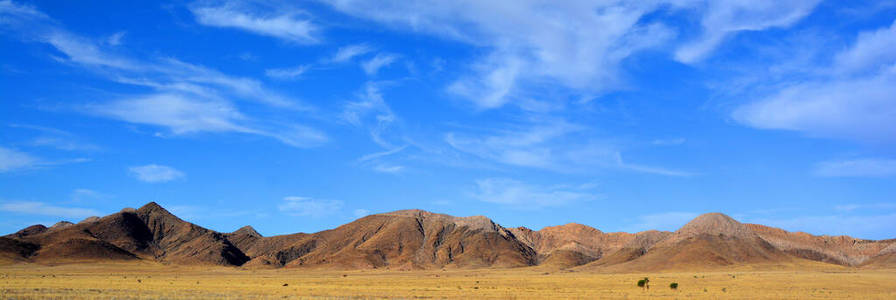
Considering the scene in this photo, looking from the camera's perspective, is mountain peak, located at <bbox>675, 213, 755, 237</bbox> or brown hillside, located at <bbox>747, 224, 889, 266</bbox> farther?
mountain peak, located at <bbox>675, 213, 755, 237</bbox>

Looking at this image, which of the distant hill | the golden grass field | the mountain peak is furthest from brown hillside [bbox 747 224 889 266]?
the golden grass field

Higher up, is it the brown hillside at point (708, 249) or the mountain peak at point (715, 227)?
the mountain peak at point (715, 227)

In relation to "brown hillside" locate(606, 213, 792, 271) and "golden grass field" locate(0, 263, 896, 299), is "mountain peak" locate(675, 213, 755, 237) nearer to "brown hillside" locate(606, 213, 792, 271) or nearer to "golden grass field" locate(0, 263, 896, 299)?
"brown hillside" locate(606, 213, 792, 271)

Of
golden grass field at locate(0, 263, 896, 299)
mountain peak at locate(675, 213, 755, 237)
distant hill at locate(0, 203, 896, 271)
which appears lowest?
golden grass field at locate(0, 263, 896, 299)

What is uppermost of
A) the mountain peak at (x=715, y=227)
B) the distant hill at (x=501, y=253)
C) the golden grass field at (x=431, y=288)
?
the mountain peak at (x=715, y=227)

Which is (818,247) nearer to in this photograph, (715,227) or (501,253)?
(715,227)

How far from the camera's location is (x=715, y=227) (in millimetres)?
190625

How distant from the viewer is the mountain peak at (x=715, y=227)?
187250mm

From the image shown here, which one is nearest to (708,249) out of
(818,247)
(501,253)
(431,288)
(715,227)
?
(715,227)

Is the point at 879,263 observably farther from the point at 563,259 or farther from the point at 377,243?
the point at 377,243

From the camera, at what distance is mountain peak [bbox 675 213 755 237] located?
187250mm

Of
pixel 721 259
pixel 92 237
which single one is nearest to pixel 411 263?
pixel 721 259

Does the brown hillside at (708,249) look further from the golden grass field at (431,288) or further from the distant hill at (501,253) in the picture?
the golden grass field at (431,288)

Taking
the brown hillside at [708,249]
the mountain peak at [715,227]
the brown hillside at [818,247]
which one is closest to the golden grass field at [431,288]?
the brown hillside at [708,249]
